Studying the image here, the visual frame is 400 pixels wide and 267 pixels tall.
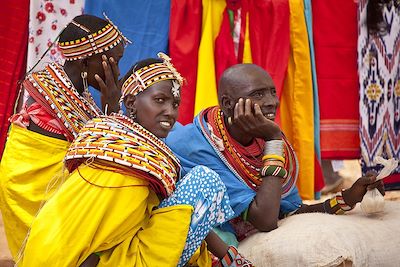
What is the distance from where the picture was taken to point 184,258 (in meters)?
2.73

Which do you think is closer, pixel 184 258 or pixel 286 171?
pixel 184 258

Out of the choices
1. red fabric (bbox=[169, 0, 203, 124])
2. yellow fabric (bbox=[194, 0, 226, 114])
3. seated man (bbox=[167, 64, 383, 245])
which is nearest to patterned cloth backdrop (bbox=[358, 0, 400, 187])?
yellow fabric (bbox=[194, 0, 226, 114])

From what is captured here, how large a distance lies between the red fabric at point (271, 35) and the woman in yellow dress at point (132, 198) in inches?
82.4

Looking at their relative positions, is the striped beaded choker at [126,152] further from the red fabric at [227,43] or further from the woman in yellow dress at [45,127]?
the red fabric at [227,43]

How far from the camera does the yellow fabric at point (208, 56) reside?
4648 millimetres

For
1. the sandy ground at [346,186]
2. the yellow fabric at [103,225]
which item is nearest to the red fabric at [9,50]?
the sandy ground at [346,186]

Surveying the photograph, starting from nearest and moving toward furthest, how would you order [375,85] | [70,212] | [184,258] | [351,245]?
[70,212] → [184,258] → [351,245] → [375,85]

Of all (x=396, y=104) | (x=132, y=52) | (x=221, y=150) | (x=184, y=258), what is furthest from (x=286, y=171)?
(x=396, y=104)

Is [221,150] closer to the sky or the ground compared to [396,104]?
closer to the sky

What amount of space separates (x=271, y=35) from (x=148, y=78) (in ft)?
7.35

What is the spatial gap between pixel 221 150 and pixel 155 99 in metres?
0.67

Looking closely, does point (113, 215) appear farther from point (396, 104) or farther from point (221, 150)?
point (396, 104)

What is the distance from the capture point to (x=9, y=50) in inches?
177

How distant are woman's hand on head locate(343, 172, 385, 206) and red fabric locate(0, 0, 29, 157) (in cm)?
233
